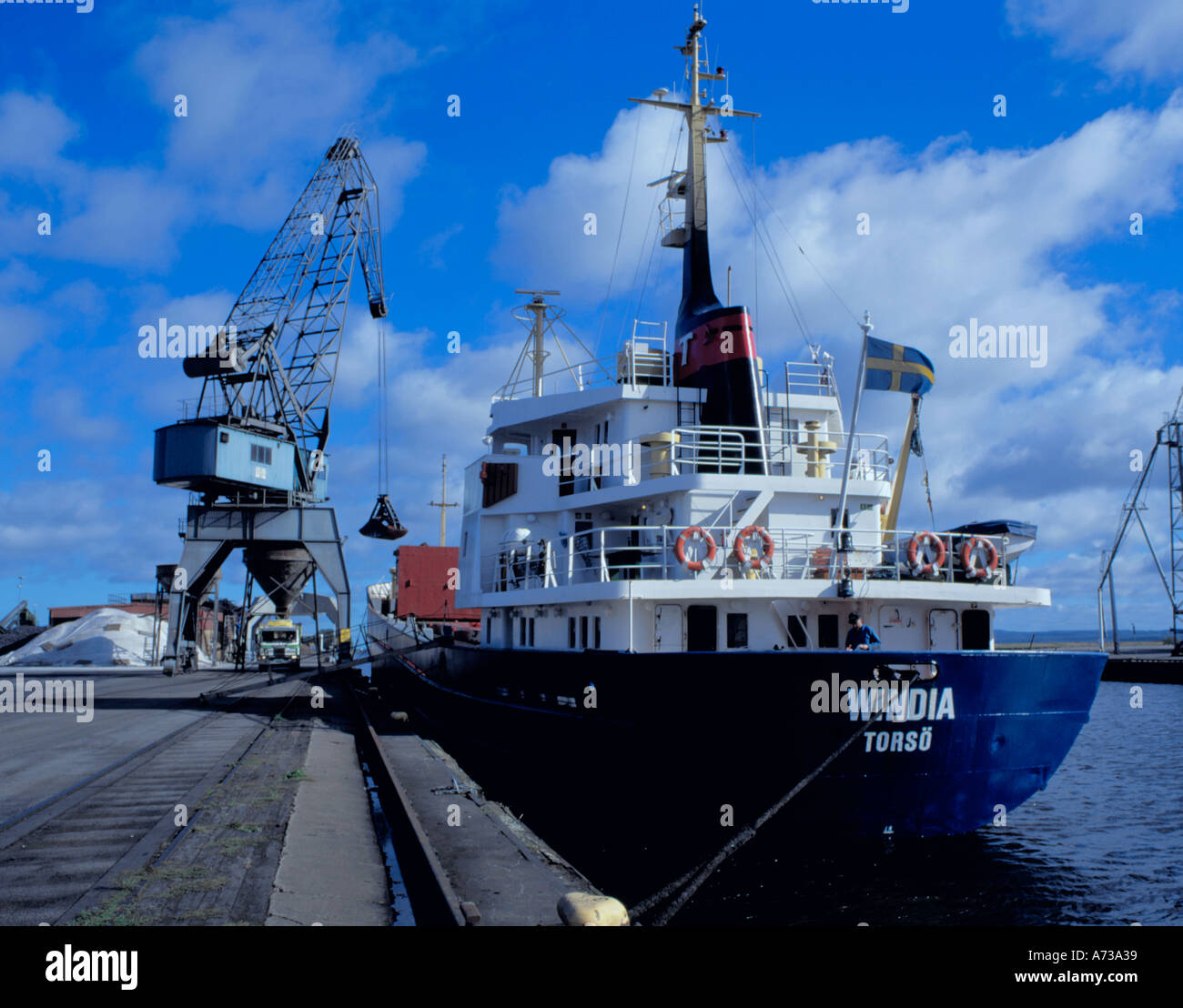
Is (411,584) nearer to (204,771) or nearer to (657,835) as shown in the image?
(204,771)

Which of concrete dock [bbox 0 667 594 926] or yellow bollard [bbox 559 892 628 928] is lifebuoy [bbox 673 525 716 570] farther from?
yellow bollard [bbox 559 892 628 928]

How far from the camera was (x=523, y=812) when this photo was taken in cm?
1853

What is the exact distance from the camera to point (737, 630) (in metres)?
16.7

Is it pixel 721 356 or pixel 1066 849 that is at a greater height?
pixel 721 356

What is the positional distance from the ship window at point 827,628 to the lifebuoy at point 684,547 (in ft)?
7.86

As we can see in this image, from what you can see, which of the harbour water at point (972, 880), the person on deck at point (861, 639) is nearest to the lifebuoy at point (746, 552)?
the person on deck at point (861, 639)

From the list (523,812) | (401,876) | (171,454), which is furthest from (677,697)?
(171,454)

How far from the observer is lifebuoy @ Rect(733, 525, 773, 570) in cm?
1606

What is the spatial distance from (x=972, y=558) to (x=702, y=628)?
16.0 feet

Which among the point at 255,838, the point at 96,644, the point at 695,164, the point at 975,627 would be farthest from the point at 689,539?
the point at 96,644

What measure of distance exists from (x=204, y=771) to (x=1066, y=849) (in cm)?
1534

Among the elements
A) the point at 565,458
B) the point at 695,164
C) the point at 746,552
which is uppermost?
the point at 695,164

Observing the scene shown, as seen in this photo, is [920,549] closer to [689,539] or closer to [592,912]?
[689,539]
